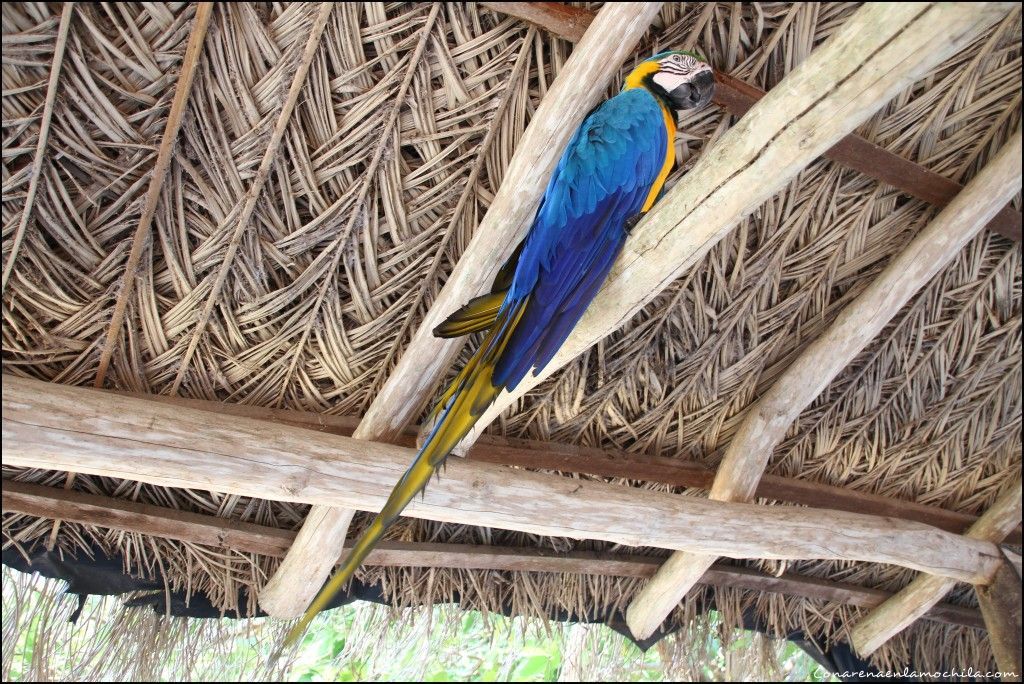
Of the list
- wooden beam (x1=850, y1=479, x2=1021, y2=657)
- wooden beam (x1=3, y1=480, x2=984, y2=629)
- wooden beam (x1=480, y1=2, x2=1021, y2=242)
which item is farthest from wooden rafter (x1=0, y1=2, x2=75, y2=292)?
wooden beam (x1=850, y1=479, x2=1021, y2=657)

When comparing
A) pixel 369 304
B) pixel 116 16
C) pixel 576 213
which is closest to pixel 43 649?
pixel 369 304

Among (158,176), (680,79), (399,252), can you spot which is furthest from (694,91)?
(158,176)

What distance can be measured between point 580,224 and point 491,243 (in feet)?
1.26

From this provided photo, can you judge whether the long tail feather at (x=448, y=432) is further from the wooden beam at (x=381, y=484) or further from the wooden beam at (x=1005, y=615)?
the wooden beam at (x=1005, y=615)

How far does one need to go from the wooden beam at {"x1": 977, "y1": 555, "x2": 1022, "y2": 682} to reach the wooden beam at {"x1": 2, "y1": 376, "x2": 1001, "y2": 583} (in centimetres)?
7

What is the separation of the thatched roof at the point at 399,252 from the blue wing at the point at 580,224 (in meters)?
0.45

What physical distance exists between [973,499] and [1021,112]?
172cm

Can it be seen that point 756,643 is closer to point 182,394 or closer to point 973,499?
point 973,499

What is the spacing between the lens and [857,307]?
237 centimetres

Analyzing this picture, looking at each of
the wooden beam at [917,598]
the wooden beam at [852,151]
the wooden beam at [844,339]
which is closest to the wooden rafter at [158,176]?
the wooden beam at [852,151]

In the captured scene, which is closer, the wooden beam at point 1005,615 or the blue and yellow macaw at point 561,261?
the blue and yellow macaw at point 561,261

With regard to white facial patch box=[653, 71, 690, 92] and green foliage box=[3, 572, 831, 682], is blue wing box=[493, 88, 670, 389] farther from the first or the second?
green foliage box=[3, 572, 831, 682]

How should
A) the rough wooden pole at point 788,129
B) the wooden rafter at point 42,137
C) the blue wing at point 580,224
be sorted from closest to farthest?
the rough wooden pole at point 788,129 → the blue wing at point 580,224 → the wooden rafter at point 42,137

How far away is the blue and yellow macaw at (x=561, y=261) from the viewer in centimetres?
143
